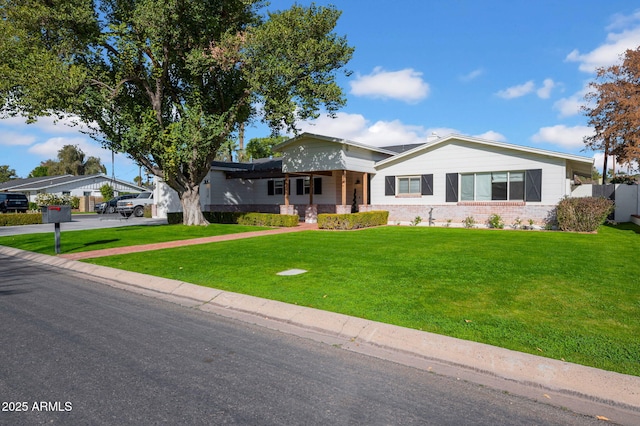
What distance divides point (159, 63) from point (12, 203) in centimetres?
2364

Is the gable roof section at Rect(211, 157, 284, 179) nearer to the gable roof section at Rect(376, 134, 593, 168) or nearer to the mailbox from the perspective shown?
the gable roof section at Rect(376, 134, 593, 168)

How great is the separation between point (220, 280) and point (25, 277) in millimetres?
4735

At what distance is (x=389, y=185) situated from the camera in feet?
72.9

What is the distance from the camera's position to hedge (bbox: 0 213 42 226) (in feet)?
78.1

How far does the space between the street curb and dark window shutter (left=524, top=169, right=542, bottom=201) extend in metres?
15.7

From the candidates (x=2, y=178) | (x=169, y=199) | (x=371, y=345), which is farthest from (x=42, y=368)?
(x=2, y=178)

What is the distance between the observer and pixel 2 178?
82.0 metres

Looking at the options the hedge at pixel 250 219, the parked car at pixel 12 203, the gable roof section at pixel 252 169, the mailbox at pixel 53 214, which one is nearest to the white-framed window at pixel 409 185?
the hedge at pixel 250 219

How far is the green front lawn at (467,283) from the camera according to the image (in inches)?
177

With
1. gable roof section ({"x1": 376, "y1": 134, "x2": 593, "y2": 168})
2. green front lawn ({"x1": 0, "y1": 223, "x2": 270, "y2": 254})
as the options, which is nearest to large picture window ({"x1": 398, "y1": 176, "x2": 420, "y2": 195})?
gable roof section ({"x1": 376, "y1": 134, "x2": 593, "y2": 168})

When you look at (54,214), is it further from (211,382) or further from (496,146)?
(496,146)

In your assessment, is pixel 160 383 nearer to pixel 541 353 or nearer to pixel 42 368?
pixel 42 368

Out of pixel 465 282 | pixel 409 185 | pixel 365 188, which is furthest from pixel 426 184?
pixel 465 282

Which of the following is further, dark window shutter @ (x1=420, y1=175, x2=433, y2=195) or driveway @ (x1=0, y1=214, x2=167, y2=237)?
dark window shutter @ (x1=420, y1=175, x2=433, y2=195)
